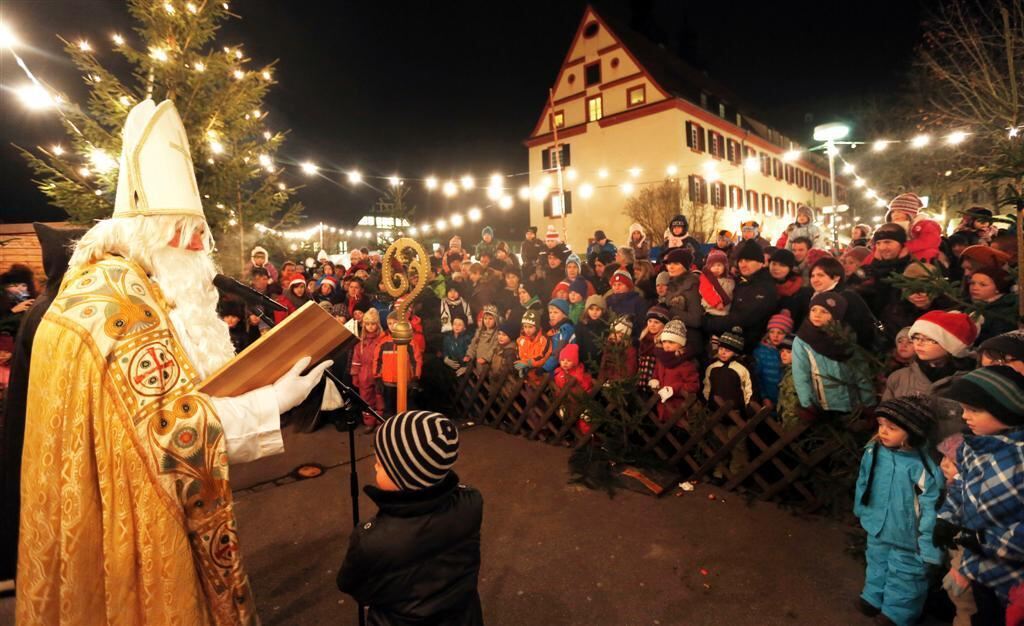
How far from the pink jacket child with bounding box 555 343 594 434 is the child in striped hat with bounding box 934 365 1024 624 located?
3.65m

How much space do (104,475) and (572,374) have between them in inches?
194

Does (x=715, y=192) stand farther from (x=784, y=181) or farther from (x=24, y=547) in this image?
(x=24, y=547)

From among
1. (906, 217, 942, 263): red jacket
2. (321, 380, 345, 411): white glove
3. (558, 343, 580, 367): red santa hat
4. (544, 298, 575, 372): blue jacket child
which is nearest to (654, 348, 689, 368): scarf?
(558, 343, 580, 367): red santa hat

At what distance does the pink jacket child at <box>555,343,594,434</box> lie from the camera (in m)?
5.92

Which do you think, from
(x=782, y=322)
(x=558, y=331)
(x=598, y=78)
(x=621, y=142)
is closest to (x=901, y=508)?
(x=782, y=322)

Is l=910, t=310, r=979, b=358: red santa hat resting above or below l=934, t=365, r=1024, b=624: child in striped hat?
above

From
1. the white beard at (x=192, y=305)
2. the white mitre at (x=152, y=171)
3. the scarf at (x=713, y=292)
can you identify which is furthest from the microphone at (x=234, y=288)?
the scarf at (x=713, y=292)

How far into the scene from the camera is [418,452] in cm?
187

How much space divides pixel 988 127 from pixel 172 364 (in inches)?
660

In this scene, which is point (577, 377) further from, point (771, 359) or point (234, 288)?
point (234, 288)

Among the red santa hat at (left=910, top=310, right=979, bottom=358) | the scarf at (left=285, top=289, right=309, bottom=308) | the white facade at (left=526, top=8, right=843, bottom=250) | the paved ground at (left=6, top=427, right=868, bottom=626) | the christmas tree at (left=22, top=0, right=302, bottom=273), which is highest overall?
the white facade at (left=526, top=8, right=843, bottom=250)

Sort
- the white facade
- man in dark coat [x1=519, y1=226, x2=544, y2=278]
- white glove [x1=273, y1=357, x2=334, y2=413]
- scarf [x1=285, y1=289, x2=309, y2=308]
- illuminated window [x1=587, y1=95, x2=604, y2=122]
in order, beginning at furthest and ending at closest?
illuminated window [x1=587, y1=95, x2=604, y2=122], the white facade, man in dark coat [x1=519, y1=226, x2=544, y2=278], scarf [x1=285, y1=289, x2=309, y2=308], white glove [x1=273, y1=357, x2=334, y2=413]

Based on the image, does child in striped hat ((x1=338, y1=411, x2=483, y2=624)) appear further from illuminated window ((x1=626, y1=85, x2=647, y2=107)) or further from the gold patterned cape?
illuminated window ((x1=626, y1=85, x2=647, y2=107))

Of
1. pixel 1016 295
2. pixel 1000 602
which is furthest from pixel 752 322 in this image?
pixel 1000 602
